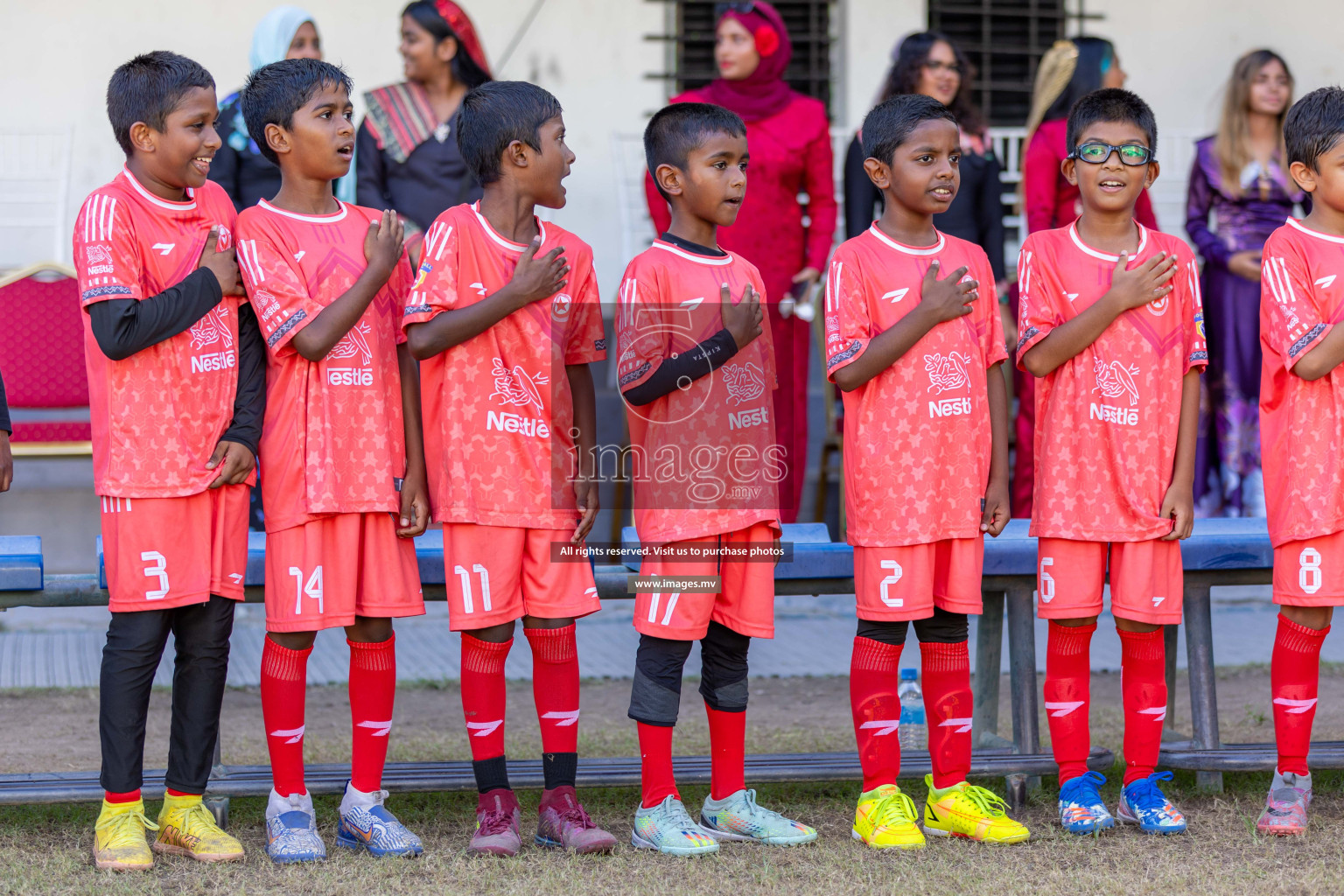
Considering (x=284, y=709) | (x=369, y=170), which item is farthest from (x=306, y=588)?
(x=369, y=170)

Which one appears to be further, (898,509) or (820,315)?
(820,315)

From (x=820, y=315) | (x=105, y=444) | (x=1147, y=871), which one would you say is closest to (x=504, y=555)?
(x=105, y=444)

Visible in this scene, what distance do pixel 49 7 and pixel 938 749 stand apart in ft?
17.3

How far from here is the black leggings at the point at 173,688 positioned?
10.1ft

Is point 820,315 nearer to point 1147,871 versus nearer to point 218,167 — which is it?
point 218,167

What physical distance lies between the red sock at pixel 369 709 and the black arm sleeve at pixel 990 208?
295 centimetres

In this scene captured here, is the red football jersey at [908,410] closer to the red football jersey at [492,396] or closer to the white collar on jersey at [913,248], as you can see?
the white collar on jersey at [913,248]

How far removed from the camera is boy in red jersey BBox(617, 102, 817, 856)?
10.5ft

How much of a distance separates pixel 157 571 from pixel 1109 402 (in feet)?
6.87

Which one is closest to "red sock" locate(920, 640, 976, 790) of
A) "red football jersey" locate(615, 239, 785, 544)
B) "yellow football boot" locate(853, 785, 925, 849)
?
"yellow football boot" locate(853, 785, 925, 849)

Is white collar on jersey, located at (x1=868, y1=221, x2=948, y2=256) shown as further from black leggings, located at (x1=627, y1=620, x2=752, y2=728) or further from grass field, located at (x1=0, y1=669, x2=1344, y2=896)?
grass field, located at (x1=0, y1=669, x2=1344, y2=896)

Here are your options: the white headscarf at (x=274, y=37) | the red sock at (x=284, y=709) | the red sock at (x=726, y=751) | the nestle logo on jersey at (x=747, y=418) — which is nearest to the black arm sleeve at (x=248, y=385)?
the red sock at (x=284, y=709)

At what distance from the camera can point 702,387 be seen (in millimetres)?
3217

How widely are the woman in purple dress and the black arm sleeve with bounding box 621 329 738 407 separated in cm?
330
